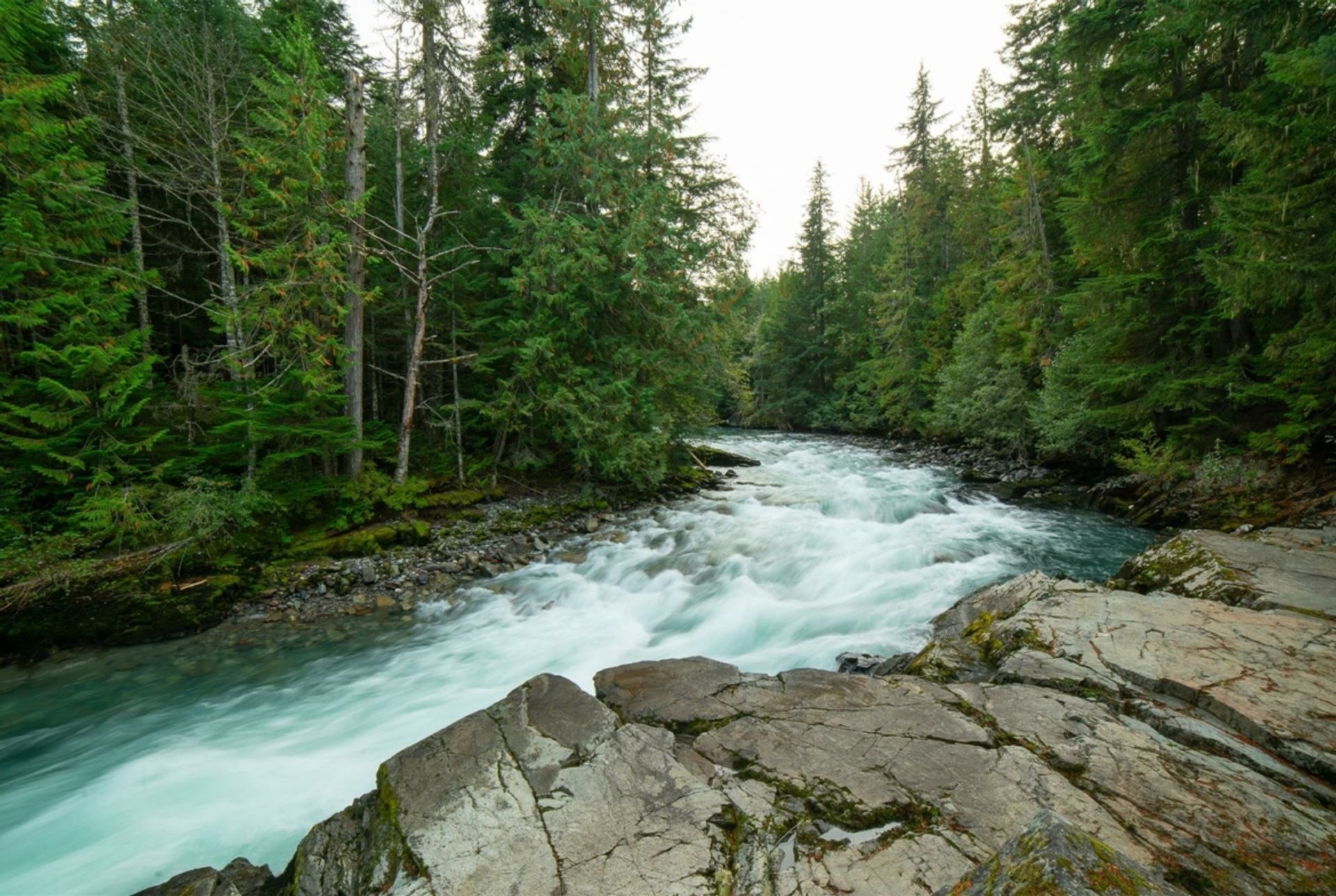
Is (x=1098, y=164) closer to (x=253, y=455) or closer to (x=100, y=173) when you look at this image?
(x=253, y=455)

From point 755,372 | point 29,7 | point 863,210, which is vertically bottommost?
point 755,372

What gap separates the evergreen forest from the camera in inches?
297

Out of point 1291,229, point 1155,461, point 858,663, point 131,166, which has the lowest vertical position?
point 858,663

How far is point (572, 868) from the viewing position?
2412 millimetres

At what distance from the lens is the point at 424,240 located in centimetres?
1030

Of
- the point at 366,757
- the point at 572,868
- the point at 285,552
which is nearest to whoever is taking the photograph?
A: the point at 572,868

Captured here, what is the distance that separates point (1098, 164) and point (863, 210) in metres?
31.1

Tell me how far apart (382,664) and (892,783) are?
20.7ft

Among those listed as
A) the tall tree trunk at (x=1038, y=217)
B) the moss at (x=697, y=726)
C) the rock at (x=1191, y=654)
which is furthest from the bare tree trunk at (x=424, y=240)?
the tall tree trunk at (x=1038, y=217)

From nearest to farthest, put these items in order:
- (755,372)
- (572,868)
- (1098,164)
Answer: (572,868)
(1098,164)
(755,372)

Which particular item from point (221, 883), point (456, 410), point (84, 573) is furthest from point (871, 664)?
point (84, 573)

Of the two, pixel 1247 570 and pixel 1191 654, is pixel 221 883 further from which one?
pixel 1247 570

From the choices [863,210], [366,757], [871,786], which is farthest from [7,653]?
[863,210]

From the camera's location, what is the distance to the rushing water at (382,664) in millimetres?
4133
